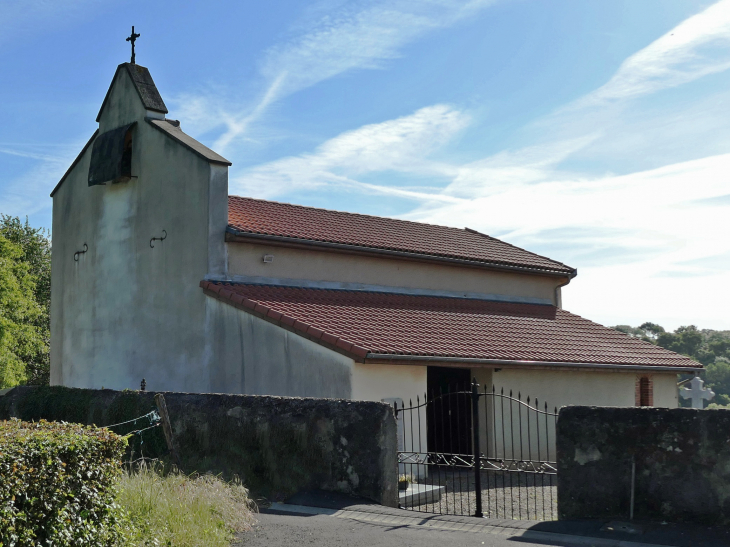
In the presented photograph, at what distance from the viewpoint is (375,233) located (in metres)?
20.5

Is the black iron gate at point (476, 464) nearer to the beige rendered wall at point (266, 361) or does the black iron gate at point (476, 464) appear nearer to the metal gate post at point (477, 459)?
the metal gate post at point (477, 459)

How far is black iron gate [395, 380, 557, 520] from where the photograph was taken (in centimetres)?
1031

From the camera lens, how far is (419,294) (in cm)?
1964

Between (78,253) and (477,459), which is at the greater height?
(78,253)

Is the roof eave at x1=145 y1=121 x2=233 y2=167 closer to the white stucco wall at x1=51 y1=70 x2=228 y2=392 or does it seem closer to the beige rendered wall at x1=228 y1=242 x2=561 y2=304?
the white stucco wall at x1=51 y1=70 x2=228 y2=392

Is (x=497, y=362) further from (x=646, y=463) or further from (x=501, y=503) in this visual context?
(x=646, y=463)

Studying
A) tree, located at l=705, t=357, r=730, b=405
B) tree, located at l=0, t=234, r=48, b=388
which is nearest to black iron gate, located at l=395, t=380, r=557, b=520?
tree, located at l=0, t=234, r=48, b=388

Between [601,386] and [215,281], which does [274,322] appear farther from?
[601,386]

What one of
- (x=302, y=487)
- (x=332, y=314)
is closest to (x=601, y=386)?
(x=332, y=314)

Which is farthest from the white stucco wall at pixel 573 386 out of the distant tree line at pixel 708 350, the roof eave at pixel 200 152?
the distant tree line at pixel 708 350

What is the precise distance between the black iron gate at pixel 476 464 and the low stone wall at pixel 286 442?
0.61 meters

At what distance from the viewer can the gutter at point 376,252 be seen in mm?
16531

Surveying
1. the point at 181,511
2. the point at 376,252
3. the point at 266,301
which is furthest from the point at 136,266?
the point at 181,511

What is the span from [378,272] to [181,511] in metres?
11.9
